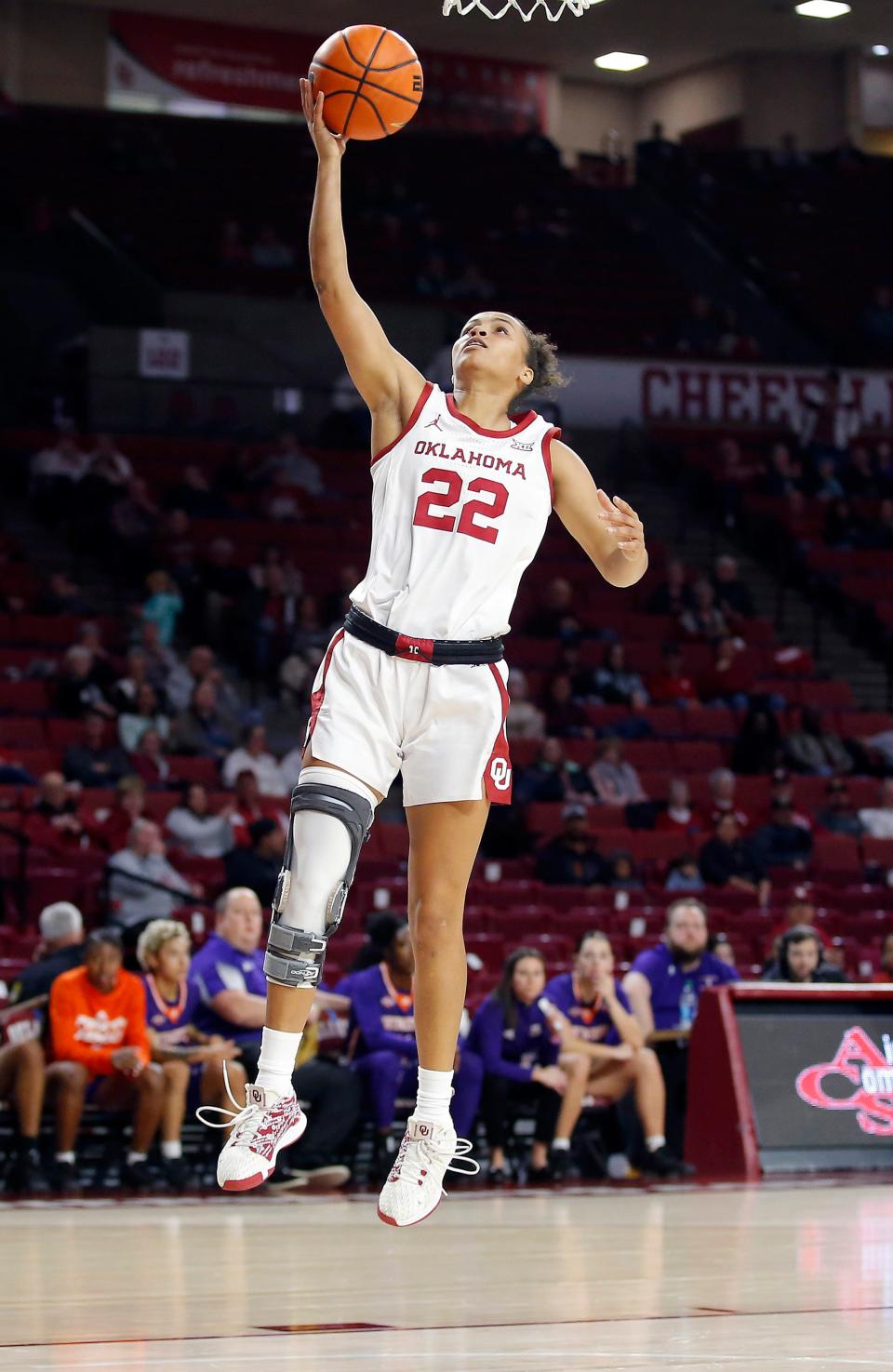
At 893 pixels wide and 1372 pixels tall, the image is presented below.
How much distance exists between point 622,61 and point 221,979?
21720mm

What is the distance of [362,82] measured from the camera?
5.09 meters

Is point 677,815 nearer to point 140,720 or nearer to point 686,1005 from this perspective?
point 140,720

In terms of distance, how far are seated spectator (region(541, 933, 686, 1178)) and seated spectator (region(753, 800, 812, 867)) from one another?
535 cm

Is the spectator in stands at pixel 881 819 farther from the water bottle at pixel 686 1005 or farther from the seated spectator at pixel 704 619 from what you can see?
the water bottle at pixel 686 1005

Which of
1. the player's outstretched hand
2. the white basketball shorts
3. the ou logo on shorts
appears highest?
the player's outstretched hand

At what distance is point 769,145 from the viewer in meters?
29.7

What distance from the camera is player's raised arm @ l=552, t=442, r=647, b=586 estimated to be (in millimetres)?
5277

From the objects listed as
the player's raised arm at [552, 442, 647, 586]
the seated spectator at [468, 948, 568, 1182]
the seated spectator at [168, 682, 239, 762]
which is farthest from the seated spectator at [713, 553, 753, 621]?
the player's raised arm at [552, 442, 647, 586]

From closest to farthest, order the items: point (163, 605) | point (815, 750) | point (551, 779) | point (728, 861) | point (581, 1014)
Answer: point (581, 1014) < point (728, 861) < point (551, 779) < point (163, 605) < point (815, 750)

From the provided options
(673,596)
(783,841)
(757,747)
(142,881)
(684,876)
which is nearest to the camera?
(142,881)

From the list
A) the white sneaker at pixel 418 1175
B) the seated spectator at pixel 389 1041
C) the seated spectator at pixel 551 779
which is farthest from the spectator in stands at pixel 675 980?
the white sneaker at pixel 418 1175

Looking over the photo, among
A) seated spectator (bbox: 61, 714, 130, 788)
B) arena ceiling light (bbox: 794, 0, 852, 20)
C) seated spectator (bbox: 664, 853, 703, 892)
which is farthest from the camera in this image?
arena ceiling light (bbox: 794, 0, 852, 20)

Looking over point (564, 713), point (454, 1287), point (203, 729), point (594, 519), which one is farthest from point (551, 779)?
point (594, 519)

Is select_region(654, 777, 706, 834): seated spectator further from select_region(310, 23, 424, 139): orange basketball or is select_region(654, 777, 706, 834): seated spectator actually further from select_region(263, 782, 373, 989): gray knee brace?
select_region(310, 23, 424, 139): orange basketball
